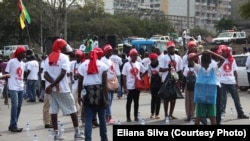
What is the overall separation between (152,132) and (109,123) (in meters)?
6.24

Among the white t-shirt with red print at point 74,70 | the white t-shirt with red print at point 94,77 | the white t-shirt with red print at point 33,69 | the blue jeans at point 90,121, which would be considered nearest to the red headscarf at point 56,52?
the white t-shirt with red print at point 94,77

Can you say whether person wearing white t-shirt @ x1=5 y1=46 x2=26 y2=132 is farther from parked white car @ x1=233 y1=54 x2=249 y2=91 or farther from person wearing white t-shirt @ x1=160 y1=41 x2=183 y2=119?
parked white car @ x1=233 y1=54 x2=249 y2=91

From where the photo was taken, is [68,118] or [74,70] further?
[68,118]

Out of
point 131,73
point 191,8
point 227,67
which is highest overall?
point 191,8

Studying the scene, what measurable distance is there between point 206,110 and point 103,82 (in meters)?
1.96

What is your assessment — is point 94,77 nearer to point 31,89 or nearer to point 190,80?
point 190,80

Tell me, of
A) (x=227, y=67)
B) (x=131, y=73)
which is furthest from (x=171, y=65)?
(x=227, y=67)

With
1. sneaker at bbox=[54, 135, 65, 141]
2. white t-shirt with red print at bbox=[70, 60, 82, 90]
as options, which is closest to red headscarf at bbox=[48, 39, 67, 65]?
sneaker at bbox=[54, 135, 65, 141]

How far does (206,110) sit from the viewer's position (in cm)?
973

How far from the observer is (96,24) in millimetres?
71688

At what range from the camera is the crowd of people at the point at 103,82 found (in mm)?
9562

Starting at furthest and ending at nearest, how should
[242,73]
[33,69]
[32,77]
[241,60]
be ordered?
[241,60]
[242,73]
[32,77]
[33,69]

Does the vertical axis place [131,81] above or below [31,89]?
above

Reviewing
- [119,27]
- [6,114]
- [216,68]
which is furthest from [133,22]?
[216,68]
